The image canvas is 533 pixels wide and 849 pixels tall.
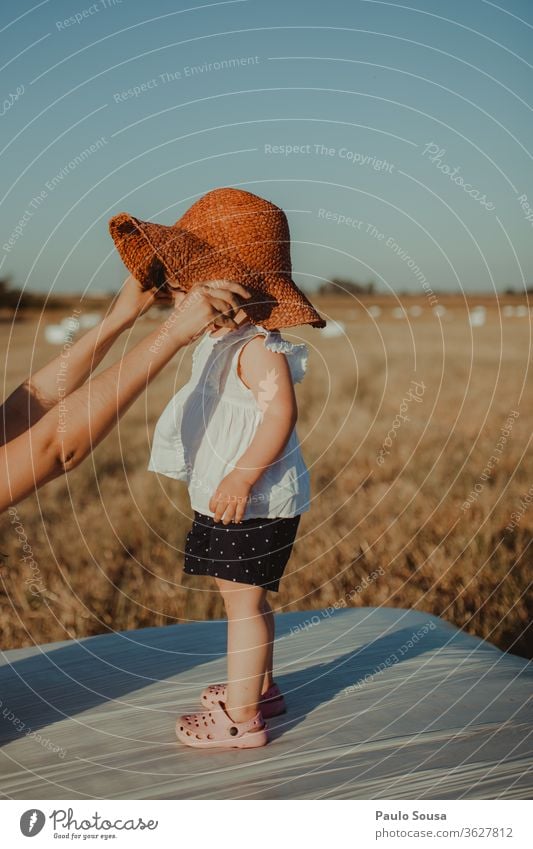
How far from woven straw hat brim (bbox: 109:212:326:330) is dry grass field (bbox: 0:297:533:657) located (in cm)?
22

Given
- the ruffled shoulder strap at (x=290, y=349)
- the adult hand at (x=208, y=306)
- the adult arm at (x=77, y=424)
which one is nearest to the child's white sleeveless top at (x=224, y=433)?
the ruffled shoulder strap at (x=290, y=349)

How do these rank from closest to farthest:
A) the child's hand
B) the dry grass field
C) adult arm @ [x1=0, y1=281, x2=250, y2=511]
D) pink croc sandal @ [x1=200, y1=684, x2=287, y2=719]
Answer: adult arm @ [x1=0, y1=281, x2=250, y2=511] → the child's hand → pink croc sandal @ [x1=200, y1=684, x2=287, y2=719] → the dry grass field

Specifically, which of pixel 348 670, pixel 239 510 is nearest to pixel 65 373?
pixel 239 510

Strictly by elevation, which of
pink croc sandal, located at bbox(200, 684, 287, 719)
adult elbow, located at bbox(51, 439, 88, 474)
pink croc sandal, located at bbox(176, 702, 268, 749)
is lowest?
pink croc sandal, located at bbox(176, 702, 268, 749)

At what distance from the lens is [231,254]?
69.8 inches

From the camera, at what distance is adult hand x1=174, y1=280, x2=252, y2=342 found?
151 centimetres

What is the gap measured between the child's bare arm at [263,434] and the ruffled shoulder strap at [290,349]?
13 millimetres

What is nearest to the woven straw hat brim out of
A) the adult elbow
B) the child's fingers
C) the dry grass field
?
the dry grass field

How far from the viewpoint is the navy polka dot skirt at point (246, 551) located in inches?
69.1

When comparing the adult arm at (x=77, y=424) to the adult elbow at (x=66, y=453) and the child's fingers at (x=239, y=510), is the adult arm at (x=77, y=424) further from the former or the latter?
the child's fingers at (x=239, y=510)

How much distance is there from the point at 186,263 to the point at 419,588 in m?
1.47

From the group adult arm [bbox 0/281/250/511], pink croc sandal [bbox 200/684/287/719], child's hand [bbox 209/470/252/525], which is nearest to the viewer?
adult arm [bbox 0/281/250/511]

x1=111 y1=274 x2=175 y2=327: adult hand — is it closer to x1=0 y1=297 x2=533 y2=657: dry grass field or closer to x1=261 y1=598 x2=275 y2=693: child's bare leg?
x1=0 y1=297 x2=533 y2=657: dry grass field
